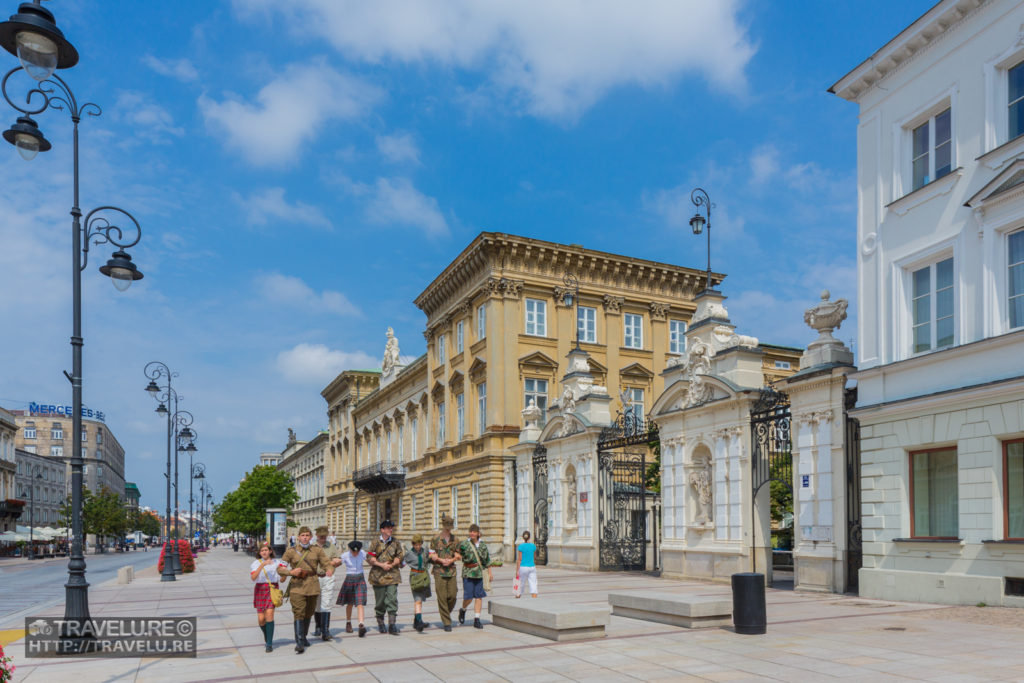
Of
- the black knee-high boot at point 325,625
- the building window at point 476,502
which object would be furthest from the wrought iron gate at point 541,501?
the black knee-high boot at point 325,625

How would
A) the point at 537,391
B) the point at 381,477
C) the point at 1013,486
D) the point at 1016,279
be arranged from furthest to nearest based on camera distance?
1. the point at 381,477
2. the point at 537,391
3. the point at 1016,279
4. the point at 1013,486

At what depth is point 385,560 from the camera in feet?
45.1

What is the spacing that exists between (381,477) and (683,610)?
46.0 meters

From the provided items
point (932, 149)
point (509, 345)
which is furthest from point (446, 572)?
point (509, 345)

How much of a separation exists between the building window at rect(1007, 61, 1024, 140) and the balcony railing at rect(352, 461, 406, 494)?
45.3 meters

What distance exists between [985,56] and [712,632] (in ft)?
38.2

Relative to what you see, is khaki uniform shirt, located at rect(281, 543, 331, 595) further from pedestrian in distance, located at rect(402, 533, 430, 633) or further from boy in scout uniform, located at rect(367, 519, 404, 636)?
pedestrian in distance, located at rect(402, 533, 430, 633)

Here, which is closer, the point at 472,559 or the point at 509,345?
the point at 472,559

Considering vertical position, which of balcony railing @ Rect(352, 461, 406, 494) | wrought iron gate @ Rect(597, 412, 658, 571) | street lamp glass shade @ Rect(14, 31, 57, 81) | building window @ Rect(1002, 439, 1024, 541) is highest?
street lamp glass shade @ Rect(14, 31, 57, 81)

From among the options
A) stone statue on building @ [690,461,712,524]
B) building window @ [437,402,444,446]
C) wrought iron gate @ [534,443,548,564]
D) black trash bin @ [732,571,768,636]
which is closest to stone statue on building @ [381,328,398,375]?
building window @ [437,402,444,446]

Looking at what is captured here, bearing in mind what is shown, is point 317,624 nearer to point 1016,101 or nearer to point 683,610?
point 683,610

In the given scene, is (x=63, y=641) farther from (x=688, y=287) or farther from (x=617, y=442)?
(x=688, y=287)

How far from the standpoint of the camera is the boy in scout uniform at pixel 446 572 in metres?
13.9

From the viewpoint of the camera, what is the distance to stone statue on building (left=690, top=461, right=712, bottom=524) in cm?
2252
